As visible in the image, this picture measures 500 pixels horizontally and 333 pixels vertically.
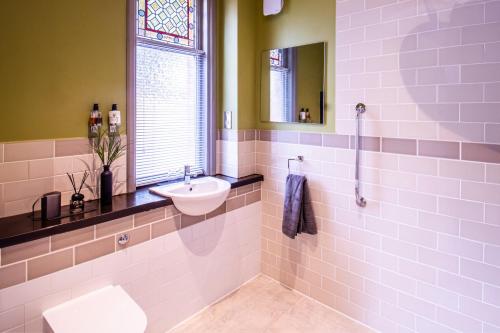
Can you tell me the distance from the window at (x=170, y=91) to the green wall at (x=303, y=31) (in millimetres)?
479

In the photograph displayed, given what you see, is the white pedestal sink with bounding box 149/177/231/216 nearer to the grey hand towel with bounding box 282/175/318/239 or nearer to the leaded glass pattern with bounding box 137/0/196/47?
the grey hand towel with bounding box 282/175/318/239

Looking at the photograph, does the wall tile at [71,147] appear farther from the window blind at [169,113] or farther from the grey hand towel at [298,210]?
the grey hand towel at [298,210]

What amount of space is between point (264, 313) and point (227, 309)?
0.89 feet

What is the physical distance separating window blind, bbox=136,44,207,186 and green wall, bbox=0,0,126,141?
0.21m

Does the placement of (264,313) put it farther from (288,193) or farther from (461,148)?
(461,148)

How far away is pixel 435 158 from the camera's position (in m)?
1.82

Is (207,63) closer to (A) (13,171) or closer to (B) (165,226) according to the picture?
(B) (165,226)

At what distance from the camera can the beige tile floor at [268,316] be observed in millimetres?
2174

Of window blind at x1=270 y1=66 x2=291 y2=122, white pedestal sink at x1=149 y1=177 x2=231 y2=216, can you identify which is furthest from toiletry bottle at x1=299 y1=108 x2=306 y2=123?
white pedestal sink at x1=149 y1=177 x2=231 y2=216

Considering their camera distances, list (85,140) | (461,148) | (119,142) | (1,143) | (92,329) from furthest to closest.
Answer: (119,142), (85,140), (461,148), (1,143), (92,329)

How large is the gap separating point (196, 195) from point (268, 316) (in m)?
1.05

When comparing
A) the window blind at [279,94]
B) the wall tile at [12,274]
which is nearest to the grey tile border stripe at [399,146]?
the window blind at [279,94]

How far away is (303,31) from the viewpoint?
236 centimetres

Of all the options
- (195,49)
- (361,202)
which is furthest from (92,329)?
(195,49)
